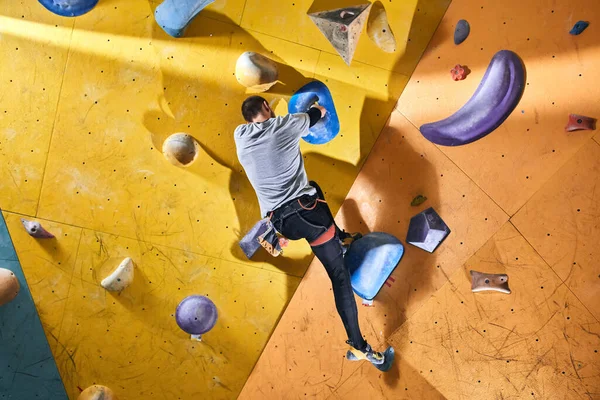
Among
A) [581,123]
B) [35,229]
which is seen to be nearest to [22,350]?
[35,229]

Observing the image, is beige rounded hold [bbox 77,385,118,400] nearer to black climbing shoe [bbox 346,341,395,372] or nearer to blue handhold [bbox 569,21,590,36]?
black climbing shoe [bbox 346,341,395,372]

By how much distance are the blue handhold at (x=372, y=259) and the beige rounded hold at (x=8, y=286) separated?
2.43m

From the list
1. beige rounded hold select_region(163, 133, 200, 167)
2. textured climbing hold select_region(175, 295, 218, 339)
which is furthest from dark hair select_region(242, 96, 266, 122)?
textured climbing hold select_region(175, 295, 218, 339)

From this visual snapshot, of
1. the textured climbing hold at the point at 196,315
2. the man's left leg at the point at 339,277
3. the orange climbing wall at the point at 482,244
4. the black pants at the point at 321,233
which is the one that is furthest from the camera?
the textured climbing hold at the point at 196,315

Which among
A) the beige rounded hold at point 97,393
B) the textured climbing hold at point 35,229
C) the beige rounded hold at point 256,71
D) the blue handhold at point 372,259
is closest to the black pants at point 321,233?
the blue handhold at point 372,259

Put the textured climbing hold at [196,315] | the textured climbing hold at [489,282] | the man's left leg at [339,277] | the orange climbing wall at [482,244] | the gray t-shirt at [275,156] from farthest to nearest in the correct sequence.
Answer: the textured climbing hold at [196,315] → the textured climbing hold at [489,282] → the orange climbing wall at [482,244] → the man's left leg at [339,277] → the gray t-shirt at [275,156]

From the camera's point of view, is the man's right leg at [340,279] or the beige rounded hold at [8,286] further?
the beige rounded hold at [8,286]

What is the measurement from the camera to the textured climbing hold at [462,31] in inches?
130

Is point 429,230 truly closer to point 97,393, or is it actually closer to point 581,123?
point 581,123

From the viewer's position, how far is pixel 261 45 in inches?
137

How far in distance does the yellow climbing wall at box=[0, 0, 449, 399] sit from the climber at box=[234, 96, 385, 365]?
590 millimetres

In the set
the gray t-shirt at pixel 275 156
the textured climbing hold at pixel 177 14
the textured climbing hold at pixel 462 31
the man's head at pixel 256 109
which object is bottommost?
the gray t-shirt at pixel 275 156

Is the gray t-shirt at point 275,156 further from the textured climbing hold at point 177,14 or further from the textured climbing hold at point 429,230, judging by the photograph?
the textured climbing hold at point 177,14

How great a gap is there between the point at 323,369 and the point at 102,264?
6.03ft
